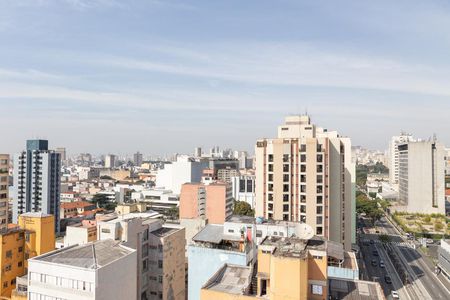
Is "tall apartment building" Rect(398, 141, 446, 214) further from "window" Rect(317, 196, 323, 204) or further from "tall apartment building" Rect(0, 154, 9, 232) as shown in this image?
"tall apartment building" Rect(0, 154, 9, 232)

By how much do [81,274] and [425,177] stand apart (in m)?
96.3

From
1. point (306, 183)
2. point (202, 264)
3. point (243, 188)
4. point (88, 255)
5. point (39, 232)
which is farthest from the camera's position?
point (243, 188)

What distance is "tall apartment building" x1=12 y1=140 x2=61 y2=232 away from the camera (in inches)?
3081

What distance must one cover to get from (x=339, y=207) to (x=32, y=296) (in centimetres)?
3369

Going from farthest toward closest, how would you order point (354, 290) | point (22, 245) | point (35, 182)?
point (35, 182)
point (22, 245)
point (354, 290)

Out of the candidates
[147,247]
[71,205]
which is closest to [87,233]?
[147,247]

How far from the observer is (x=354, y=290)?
20438 millimetres

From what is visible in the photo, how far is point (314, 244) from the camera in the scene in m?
23.1

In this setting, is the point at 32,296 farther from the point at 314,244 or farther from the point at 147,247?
the point at 314,244

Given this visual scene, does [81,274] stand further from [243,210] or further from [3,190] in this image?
[243,210]

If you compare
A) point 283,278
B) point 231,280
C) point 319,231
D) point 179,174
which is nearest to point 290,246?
point 283,278

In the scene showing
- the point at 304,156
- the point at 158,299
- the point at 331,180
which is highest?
the point at 304,156

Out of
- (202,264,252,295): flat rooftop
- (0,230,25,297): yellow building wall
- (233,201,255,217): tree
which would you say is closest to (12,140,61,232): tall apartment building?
(233,201,255,217): tree

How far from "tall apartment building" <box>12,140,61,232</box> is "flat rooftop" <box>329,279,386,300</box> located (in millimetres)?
70971
